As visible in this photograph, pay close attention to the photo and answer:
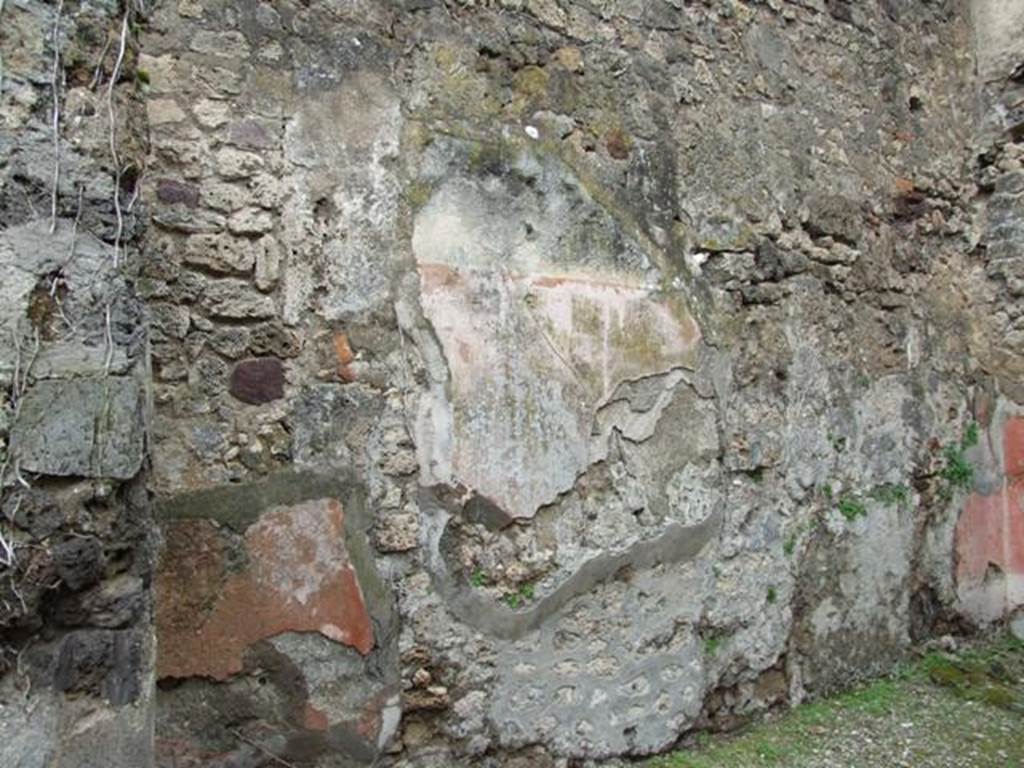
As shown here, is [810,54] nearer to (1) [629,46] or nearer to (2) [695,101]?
(2) [695,101]

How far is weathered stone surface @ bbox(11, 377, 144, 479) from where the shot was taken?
4.79 ft

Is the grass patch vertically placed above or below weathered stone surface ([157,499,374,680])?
below

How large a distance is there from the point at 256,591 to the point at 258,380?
1.64 feet

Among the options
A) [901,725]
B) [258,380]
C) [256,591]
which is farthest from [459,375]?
[901,725]

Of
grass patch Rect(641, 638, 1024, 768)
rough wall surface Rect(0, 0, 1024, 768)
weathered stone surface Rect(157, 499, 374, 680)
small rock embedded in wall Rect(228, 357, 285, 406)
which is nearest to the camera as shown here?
rough wall surface Rect(0, 0, 1024, 768)

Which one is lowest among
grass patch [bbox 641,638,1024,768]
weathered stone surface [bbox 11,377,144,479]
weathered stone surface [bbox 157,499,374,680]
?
grass patch [bbox 641,638,1024,768]

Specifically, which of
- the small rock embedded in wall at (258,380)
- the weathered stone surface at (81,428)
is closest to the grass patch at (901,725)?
the small rock embedded in wall at (258,380)

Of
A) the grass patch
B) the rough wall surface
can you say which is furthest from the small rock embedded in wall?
the grass patch

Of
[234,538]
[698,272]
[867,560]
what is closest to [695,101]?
[698,272]

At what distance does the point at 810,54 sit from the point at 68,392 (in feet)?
9.93

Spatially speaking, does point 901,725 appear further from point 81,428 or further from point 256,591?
point 81,428

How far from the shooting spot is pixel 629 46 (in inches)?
119

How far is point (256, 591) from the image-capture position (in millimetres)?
2256

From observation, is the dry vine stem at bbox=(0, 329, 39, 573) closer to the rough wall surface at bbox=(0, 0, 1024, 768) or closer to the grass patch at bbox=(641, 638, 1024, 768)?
the rough wall surface at bbox=(0, 0, 1024, 768)
